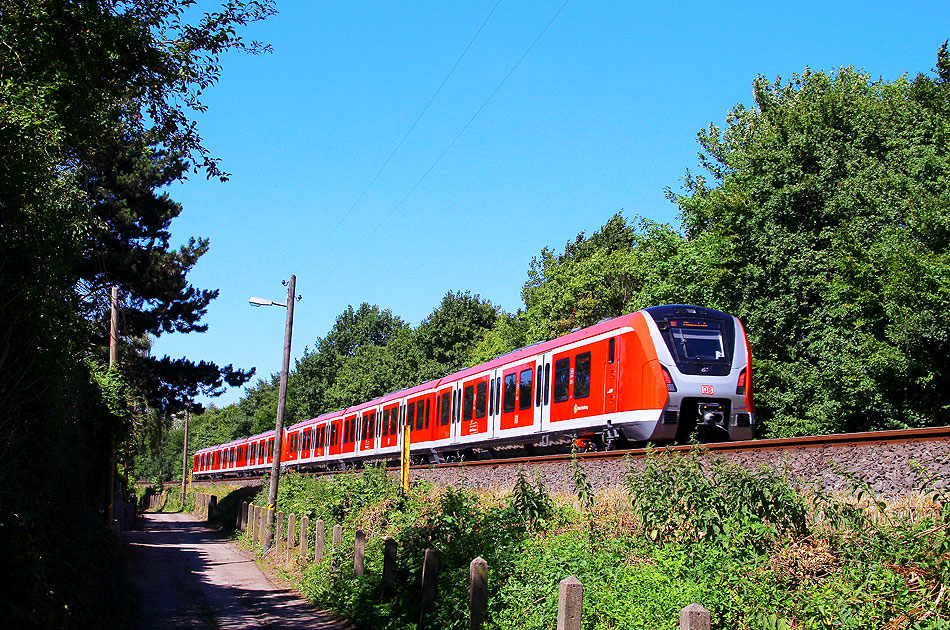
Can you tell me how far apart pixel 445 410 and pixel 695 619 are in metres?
20.8

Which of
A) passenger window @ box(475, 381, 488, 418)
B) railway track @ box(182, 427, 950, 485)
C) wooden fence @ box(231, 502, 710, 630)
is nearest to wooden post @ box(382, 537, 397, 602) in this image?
wooden fence @ box(231, 502, 710, 630)

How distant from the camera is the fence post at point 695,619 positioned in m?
5.35

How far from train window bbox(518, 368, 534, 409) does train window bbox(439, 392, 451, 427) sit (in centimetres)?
547

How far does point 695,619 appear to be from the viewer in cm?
536

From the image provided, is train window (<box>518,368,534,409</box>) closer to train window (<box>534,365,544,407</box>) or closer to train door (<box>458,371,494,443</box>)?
train window (<box>534,365,544,407</box>)

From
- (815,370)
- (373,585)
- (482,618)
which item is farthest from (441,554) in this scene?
(815,370)

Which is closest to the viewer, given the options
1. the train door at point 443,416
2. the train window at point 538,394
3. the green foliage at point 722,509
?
the green foliage at point 722,509

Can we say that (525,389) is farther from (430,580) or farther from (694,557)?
(694,557)

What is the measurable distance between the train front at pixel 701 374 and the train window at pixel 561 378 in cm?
265

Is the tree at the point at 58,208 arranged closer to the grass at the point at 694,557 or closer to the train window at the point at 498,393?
the grass at the point at 694,557

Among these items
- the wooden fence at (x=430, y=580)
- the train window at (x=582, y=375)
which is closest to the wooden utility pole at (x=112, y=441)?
the wooden fence at (x=430, y=580)

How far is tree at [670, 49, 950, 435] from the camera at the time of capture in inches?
920

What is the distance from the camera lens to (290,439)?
48906mm

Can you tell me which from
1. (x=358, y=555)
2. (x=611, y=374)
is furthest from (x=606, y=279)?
(x=358, y=555)
